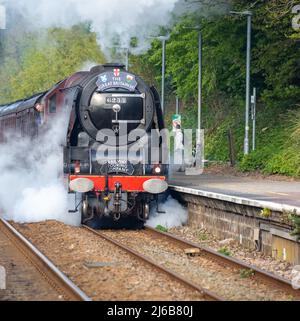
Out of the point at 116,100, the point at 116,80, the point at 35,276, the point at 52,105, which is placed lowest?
the point at 35,276

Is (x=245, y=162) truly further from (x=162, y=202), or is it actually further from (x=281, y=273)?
(x=281, y=273)

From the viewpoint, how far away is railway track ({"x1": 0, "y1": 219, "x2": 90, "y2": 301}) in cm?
1070

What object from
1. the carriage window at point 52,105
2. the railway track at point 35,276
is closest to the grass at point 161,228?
the railway track at point 35,276

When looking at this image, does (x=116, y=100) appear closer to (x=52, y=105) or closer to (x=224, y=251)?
(x=52, y=105)

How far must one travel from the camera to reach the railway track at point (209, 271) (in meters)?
11.0

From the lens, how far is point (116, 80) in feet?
61.6

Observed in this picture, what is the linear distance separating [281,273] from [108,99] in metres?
6.97

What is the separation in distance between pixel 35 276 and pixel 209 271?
101 inches

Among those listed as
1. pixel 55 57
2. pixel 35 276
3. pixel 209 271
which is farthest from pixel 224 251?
pixel 55 57

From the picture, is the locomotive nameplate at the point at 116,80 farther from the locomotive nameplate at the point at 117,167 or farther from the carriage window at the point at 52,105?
the carriage window at the point at 52,105

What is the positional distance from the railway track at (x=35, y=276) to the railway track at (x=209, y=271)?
5.05 ft

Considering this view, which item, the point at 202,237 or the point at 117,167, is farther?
the point at 117,167

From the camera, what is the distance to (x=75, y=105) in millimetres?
18625
